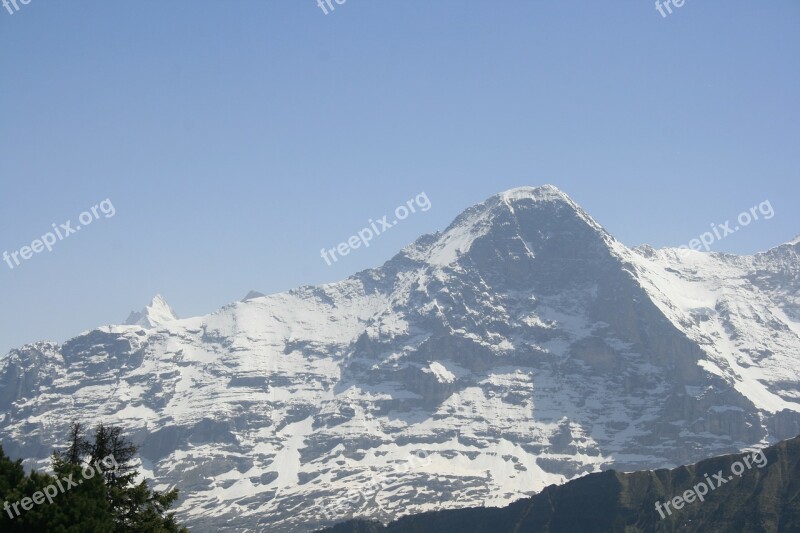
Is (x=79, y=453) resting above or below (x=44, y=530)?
above

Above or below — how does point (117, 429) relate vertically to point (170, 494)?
above

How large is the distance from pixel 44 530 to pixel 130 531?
940cm

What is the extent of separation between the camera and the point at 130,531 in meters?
81.8

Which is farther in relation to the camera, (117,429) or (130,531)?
(117,429)

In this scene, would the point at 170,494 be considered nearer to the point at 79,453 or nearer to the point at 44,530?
the point at 79,453

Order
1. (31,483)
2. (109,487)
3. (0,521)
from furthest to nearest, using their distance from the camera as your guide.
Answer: (109,487) < (31,483) < (0,521)

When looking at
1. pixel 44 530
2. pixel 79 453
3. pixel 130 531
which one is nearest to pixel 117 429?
pixel 79 453

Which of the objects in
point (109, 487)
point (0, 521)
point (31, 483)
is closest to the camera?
point (0, 521)

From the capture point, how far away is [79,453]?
283 feet

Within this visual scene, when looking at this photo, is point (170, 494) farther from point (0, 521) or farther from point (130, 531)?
point (0, 521)

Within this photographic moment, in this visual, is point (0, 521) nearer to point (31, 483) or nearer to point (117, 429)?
point (31, 483)

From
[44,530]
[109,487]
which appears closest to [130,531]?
[109,487]

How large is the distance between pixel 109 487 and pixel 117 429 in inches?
230

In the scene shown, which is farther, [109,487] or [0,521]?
[109,487]
